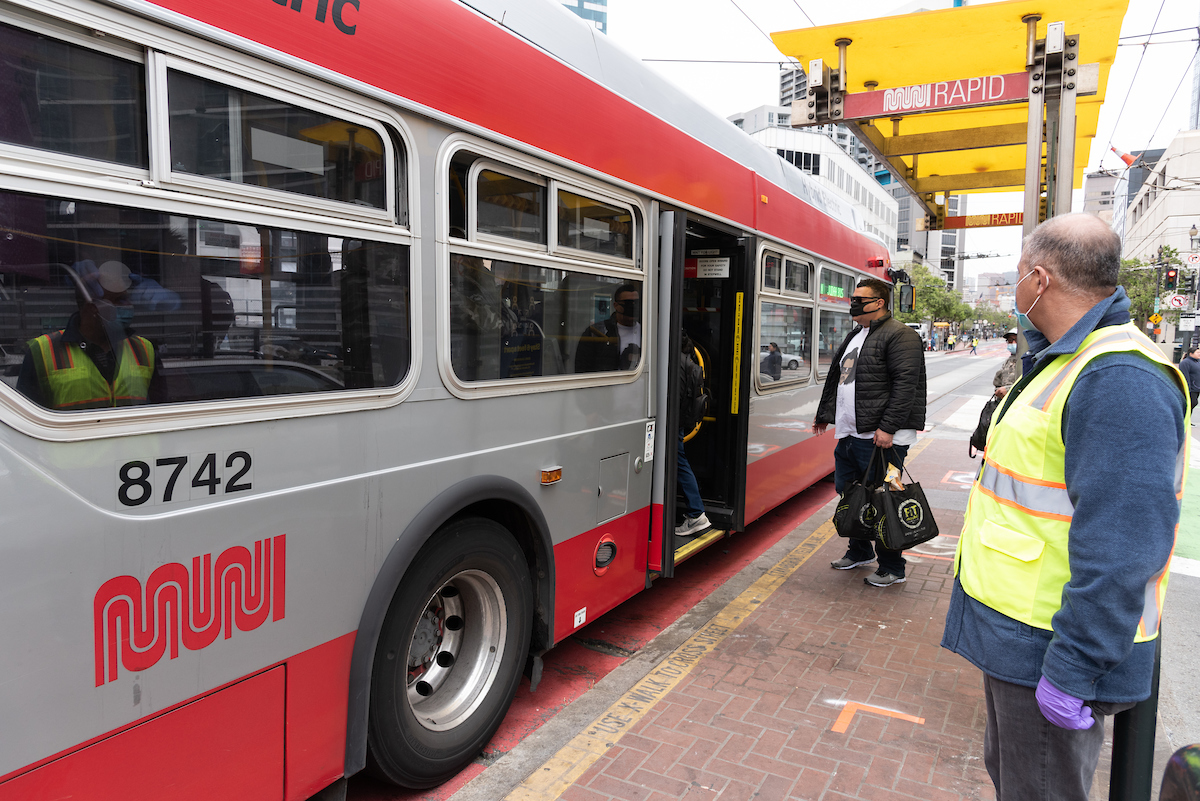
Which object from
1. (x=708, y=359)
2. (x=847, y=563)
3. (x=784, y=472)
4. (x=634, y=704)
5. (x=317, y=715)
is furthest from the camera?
(x=784, y=472)

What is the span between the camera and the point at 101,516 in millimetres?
1721

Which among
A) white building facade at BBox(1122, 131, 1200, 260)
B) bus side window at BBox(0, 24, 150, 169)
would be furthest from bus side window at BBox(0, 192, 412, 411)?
white building facade at BBox(1122, 131, 1200, 260)

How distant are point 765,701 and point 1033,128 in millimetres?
3407

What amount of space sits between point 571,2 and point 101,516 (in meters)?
64.7

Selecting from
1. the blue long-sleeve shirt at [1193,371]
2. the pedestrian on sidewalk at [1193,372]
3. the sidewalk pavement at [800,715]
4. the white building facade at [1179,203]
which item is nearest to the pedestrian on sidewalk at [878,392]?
the sidewalk pavement at [800,715]

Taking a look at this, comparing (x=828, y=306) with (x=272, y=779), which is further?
(x=828, y=306)

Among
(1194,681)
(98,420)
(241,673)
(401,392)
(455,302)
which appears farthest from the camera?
(1194,681)

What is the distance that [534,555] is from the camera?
130 inches

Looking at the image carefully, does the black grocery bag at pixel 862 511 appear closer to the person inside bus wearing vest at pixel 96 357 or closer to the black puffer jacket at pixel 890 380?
the black puffer jacket at pixel 890 380

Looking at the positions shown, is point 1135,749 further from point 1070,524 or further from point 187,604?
point 187,604

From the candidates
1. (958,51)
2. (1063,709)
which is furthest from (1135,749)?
(958,51)

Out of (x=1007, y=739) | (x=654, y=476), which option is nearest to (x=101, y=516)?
(x=1007, y=739)

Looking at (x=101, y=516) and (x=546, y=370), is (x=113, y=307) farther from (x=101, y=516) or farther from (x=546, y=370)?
(x=546, y=370)

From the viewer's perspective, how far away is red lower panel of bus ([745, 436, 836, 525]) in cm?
578
